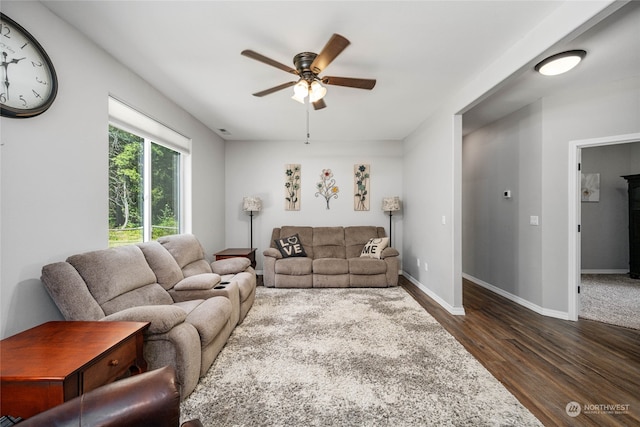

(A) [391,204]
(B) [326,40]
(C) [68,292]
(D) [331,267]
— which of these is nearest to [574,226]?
(A) [391,204]

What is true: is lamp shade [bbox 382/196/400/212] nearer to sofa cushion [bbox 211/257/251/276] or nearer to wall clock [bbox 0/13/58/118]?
sofa cushion [bbox 211/257/251/276]

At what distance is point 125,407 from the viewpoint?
0.89m

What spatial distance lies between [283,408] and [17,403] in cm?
126

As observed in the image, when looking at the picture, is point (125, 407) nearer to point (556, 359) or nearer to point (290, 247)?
point (556, 359)

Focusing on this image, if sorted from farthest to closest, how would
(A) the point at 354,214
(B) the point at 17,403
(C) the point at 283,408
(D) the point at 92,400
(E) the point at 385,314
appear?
(A) the point at 354,214, (E) the point at 385,314, (C) the point at 283,408, (B) the point at 17,403, (D) the point at 92,400

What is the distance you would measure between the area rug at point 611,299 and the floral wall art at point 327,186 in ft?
12.8

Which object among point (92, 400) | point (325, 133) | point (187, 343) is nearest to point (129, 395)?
point (92, 400)

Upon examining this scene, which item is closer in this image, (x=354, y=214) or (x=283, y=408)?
(x=283, y=408)

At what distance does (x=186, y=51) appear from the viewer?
229 centimetres

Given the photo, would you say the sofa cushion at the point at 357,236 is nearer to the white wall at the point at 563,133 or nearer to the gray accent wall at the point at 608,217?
the white wall at the point at 563,133

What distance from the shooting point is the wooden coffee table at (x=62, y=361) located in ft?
3.53

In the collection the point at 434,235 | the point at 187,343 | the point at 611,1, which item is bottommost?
the point at 187,343

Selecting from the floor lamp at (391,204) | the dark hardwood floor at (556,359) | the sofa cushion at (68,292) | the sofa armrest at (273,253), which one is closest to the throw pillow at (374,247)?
the floor lamp at (391,204)

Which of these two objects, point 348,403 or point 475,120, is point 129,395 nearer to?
point 348,403
